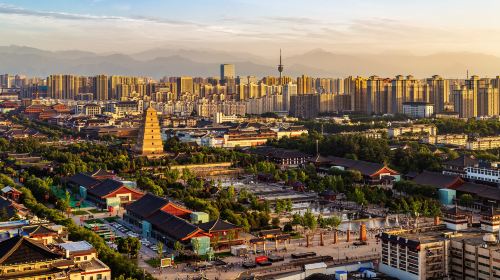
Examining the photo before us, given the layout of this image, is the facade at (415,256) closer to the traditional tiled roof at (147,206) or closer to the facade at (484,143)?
the traditional tiled roof at (147,206)

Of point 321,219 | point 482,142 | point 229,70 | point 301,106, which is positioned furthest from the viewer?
point 229,70

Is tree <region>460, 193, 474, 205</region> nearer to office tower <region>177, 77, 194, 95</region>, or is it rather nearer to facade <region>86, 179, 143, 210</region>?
facade <region>86, 179, 143, 210</region>

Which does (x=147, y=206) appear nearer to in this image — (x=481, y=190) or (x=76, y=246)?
(x=76, y=246)

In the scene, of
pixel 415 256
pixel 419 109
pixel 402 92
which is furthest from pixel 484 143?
pixel 415 256

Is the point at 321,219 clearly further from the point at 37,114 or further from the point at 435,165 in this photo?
the point at 37,114

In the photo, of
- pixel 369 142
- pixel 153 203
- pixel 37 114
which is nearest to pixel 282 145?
pixel 369 142
